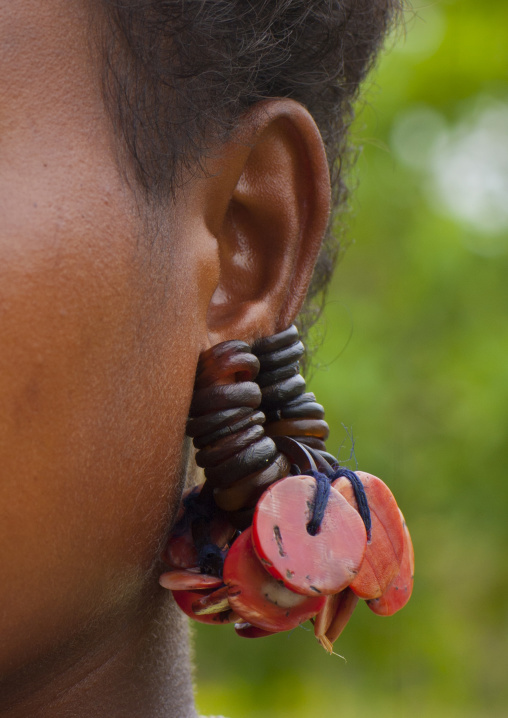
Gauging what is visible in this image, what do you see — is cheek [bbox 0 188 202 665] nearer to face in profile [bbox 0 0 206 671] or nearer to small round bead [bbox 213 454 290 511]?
face in profile [bbox 0 0 206 671]

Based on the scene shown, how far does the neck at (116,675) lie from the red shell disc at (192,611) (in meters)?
0.08

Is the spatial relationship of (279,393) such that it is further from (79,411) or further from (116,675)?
(116,675)

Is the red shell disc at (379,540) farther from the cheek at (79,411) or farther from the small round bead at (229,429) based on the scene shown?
the cheek at (79,411)

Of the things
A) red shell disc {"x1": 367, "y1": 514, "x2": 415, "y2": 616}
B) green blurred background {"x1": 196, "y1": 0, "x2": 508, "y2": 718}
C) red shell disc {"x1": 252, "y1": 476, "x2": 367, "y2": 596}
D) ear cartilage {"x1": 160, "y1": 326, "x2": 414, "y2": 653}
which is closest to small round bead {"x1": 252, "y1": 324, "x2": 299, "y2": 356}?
ear cartilage {"x1": 160, "y1": 326, "x2": 414, "y2": 653}

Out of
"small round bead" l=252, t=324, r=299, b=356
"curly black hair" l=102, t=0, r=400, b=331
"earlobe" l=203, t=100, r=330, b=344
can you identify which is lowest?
"small round bead" l=252, t=324, r=299, b=356

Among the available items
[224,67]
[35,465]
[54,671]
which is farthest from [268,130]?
[54,671]

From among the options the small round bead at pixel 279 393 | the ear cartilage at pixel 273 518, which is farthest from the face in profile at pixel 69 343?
the small round bead at pixel 279 393

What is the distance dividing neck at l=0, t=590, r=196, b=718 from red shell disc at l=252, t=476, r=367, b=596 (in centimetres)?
33

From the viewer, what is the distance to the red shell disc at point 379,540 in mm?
1539

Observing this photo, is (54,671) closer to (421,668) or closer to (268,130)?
(268,130)

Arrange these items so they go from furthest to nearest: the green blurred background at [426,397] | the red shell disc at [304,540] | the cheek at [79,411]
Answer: the green blurred background at [426,397] < the red shell disc at [304,540] < the cheek at [79,411]

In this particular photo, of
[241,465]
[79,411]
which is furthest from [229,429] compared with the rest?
[79,411]

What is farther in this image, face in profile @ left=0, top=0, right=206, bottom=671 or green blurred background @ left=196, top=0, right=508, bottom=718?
green blurred background @ left=196, top=0, right=508, bottom=718

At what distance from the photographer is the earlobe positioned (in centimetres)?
160
